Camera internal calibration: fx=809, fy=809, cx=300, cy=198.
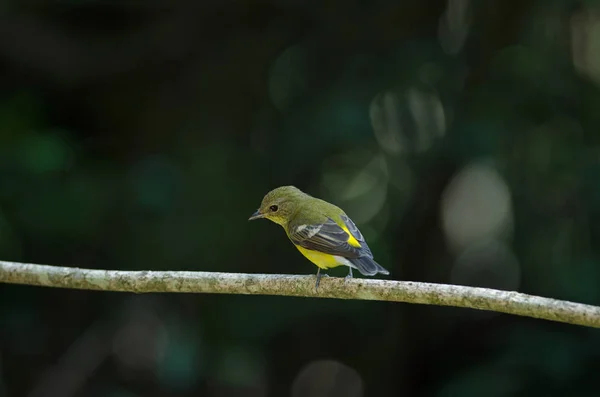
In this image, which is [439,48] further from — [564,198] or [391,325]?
[391,325]

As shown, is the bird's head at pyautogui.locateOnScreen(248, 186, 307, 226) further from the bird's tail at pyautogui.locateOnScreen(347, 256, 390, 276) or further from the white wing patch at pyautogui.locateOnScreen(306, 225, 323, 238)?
the bird's tail at pyautogui.locateOnScreen(347, 256, 390, 276)

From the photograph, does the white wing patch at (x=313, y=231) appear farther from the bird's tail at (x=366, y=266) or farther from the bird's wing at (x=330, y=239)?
the bird's tail at (x=366, y=266)

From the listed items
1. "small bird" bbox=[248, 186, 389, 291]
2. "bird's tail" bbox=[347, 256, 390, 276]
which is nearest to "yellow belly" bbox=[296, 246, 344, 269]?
"small bird" bbox=[248, 186, 389, 291]

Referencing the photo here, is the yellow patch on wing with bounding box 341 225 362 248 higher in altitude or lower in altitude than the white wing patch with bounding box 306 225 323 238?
lower

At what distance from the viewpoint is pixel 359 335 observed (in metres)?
6.84

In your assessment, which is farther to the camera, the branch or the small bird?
the small bird

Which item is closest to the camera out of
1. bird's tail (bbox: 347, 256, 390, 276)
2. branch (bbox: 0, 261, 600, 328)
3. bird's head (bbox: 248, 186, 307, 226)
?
branch (bbox: 0, 261, 600, 328)

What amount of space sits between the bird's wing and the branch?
402 mm

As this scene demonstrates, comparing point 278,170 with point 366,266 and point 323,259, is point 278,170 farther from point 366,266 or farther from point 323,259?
point 366,266

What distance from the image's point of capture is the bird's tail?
391 cm

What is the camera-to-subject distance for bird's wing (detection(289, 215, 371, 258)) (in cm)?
402

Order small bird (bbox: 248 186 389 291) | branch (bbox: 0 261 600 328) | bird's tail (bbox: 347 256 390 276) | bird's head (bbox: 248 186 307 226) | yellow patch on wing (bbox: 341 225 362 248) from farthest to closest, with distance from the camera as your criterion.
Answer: bird's head (bbox: 248 186 307 226) → yellow patch on wing (bbox: 341 225 362 248) → small bird (bbox: 248 186 389 291) → bird's tail (bbox: 347 256 390 276) → branch (bbox: 0 261 600 328)

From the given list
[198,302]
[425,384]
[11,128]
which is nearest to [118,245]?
[198,302]

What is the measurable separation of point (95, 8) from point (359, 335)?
3497 millimetres
